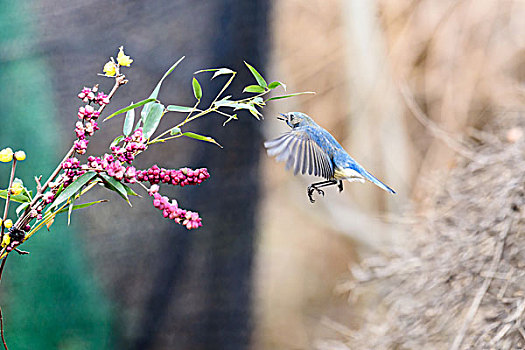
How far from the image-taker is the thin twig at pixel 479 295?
2.33 feet

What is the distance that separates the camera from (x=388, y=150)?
1.80 meters

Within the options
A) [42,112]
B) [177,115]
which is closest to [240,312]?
[177,115]

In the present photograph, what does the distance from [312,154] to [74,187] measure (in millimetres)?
143

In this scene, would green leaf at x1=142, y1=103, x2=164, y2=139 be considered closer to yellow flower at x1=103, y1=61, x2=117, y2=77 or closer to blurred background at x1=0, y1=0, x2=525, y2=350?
yellow flower at x1=103, y1=61, x2=117, y2=77

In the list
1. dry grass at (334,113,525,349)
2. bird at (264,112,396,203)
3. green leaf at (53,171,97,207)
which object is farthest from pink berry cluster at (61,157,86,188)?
dry grass at (334,113,525,349)

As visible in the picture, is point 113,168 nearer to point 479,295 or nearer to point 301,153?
point 301,153

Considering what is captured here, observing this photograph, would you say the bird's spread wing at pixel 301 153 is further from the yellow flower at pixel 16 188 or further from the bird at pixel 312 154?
the yellow flower at pixel 16 188

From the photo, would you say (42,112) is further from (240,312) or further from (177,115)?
(240,312)

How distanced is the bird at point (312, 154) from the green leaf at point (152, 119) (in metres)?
0.08

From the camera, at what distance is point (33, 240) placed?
0.95 meters

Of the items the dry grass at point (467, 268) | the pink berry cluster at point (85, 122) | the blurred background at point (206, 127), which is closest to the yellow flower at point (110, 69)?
the pink berry cluster at point (85, 122)

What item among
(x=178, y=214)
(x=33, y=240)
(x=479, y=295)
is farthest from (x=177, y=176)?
(x=33, y=240)

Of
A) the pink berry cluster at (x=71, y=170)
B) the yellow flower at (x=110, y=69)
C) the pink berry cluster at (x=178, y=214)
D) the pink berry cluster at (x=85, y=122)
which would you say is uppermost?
the yellow flower at (x=110, y=69)

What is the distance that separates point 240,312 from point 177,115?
0.46 meters
